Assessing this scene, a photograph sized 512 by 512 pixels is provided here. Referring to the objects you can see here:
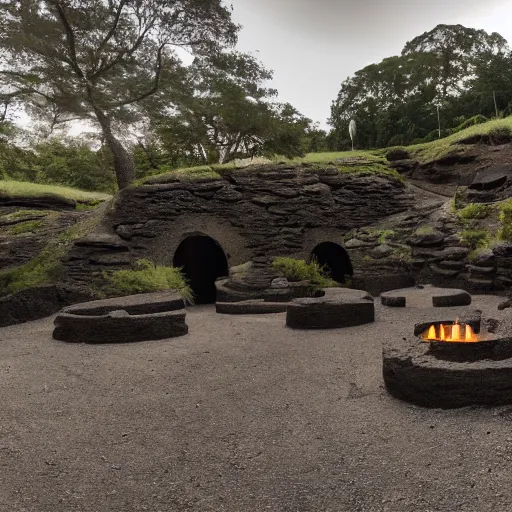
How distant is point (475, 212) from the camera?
1217 centimetres

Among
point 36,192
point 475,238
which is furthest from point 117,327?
point 36,192

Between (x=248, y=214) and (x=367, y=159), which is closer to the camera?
(x=248, y=214)

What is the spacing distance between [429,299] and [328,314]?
130 inches

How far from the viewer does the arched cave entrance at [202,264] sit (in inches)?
601

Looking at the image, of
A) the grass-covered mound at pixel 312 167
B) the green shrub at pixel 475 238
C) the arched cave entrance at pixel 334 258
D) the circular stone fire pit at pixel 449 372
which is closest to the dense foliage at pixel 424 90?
the grass-covered mound at pixel 312 167

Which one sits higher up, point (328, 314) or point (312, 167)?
point (312, 167)

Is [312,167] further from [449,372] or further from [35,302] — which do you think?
[449,372]

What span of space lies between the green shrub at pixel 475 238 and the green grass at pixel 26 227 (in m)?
12.5

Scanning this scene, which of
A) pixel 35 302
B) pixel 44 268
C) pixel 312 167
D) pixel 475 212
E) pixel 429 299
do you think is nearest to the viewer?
pixel 35 302

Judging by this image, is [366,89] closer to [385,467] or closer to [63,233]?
[63,233]

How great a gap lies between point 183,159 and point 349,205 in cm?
1144

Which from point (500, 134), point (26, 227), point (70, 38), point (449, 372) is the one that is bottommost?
point (449, 372)

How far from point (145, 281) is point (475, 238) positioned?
8921 mm

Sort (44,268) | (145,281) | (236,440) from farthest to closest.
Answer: (44,268) < (145,281) < (236,440)
